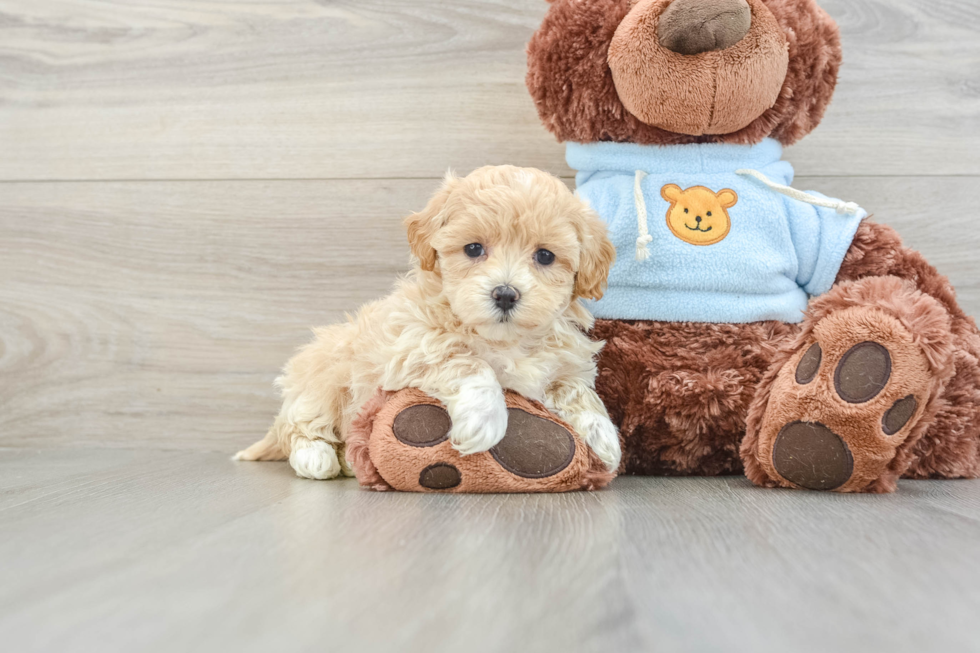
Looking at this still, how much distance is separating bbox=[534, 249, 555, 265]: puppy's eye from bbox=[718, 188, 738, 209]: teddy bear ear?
0.31 metres

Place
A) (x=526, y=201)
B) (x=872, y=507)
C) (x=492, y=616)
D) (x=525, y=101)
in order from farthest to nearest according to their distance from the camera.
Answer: (x=525, y=101)
(x=526, y=201)
(x=872, y=507)
(x=492, y=616)

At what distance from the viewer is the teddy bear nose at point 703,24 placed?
97 cm

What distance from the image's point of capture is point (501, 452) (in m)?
0.92

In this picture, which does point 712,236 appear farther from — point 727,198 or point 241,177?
point 241,177

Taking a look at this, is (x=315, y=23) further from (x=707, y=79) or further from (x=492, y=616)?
(x=492, y=616)

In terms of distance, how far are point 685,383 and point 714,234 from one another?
217 mm

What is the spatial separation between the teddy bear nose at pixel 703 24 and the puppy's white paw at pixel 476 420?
0.52m

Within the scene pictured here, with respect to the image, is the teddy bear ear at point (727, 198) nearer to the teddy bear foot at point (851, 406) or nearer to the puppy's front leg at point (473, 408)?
the teddy bear foot at point (851, 406)

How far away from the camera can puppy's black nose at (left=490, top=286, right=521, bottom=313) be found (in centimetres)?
89

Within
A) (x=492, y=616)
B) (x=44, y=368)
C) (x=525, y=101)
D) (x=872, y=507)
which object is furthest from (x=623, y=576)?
(x=44, y=368)

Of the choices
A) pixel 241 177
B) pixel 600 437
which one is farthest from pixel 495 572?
pixel 241 177

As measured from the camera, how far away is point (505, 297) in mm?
893

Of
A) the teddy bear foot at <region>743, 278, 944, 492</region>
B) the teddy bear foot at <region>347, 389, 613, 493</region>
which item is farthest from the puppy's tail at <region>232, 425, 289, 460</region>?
the teddy bear foot at <region>743, 278, 944, 492</region>

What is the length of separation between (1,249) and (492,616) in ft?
4.74
